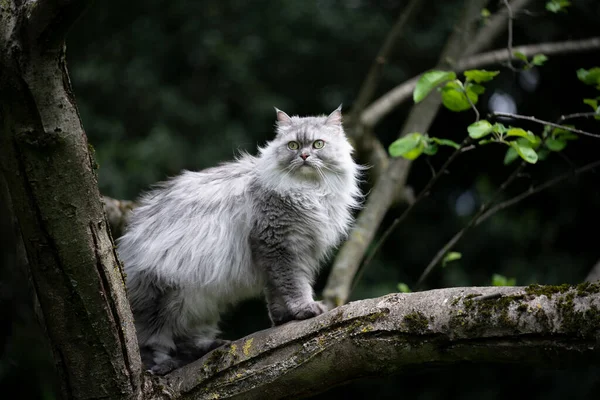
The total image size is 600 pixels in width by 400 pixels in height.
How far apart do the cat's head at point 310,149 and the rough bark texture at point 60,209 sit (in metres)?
1.21

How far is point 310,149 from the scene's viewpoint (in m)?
3.24

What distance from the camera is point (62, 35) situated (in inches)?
69.8

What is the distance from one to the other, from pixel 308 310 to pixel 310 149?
2.84 ft

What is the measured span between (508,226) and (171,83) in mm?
3853

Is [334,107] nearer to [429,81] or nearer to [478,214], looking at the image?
[478,214]

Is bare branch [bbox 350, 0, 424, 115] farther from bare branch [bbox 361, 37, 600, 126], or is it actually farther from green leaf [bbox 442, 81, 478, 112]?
green leaf [bbox 442, 81, 478, 112]

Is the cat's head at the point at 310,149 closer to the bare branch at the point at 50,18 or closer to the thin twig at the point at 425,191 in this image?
the thin twig at the point at 425,191

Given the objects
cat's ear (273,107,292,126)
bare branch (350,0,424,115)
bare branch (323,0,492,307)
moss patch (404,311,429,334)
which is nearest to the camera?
moss patch (404,311,429,334)

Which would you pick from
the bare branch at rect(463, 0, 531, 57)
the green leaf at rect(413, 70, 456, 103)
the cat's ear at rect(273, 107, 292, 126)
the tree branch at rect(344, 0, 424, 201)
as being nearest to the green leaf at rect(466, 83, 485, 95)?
the green leaf at rect(413, 70, 456, 103)

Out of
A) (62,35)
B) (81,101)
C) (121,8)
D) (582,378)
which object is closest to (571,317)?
(62,35)

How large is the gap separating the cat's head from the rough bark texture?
1212mm

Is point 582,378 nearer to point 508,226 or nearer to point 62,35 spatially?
point 508,226

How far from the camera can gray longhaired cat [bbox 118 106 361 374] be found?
297cm

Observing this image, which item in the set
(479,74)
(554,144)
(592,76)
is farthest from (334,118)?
(592,76)
